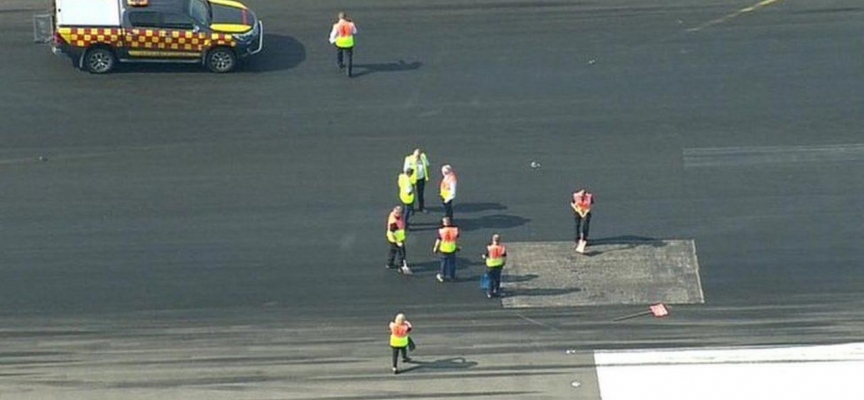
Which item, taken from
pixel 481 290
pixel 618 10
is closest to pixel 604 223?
pixel 481 290

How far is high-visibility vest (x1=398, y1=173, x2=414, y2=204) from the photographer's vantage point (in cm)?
3062

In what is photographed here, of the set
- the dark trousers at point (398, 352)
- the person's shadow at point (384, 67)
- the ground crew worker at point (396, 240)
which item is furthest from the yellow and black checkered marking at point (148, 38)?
the dark trousers at point (398, 352)

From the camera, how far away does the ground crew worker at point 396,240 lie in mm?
29469

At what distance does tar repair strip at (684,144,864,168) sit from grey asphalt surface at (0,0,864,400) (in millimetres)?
77

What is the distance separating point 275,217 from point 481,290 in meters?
4.52

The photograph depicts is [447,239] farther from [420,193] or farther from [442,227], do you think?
[420,193]

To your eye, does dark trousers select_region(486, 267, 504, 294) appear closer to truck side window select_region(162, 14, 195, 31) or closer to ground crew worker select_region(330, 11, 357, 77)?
ground crew worker select_region(330, 11, 357, 77)

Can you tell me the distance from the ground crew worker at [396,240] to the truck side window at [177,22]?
26.4 ft

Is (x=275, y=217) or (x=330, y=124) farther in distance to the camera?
(x=330, y=124)

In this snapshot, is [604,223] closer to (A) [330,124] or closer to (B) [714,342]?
(B) [714,342]

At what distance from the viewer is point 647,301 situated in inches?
1160

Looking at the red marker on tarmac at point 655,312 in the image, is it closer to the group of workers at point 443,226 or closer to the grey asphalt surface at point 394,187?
the grey asphalt surface at point 394,187

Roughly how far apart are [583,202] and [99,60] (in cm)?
1205

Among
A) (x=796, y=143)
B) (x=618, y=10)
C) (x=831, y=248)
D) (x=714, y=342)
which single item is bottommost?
(x=714, y=342)
